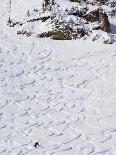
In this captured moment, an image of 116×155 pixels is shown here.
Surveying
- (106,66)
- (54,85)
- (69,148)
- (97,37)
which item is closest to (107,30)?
(97,37)

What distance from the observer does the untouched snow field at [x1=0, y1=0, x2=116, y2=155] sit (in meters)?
6.62

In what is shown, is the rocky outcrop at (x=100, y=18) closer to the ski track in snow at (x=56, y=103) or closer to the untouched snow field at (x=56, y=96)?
the untouched snow field at (x=56, y=96)

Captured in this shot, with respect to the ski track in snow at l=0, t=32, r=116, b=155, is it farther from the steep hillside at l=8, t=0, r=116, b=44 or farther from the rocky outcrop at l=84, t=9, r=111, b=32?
the rocky outcrop at l=84, t=9, r=111, b=32

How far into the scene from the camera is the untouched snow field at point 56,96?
21.7ft

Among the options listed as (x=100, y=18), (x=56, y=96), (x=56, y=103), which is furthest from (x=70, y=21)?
(x=56, y=103)

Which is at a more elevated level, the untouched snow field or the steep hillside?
the steep hillside

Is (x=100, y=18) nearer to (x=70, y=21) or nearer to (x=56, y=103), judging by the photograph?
(x=70, y=21)

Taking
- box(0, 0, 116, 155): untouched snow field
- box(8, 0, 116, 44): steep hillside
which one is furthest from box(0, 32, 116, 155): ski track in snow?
box(8, 0, 116, 44): steep hillside

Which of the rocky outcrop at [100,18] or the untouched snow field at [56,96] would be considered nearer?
the untouched snow field at [56,96]

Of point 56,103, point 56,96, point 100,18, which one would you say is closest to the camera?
point 56,103

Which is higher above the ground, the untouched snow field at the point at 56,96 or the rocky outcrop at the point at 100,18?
the rocky outcrop at the point at 100,18

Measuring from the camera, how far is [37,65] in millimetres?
9328

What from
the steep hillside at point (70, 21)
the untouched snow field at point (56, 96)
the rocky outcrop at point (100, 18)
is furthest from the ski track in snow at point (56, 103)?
the rocky outcrop at point (100, 18)

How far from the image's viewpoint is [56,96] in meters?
8.05
